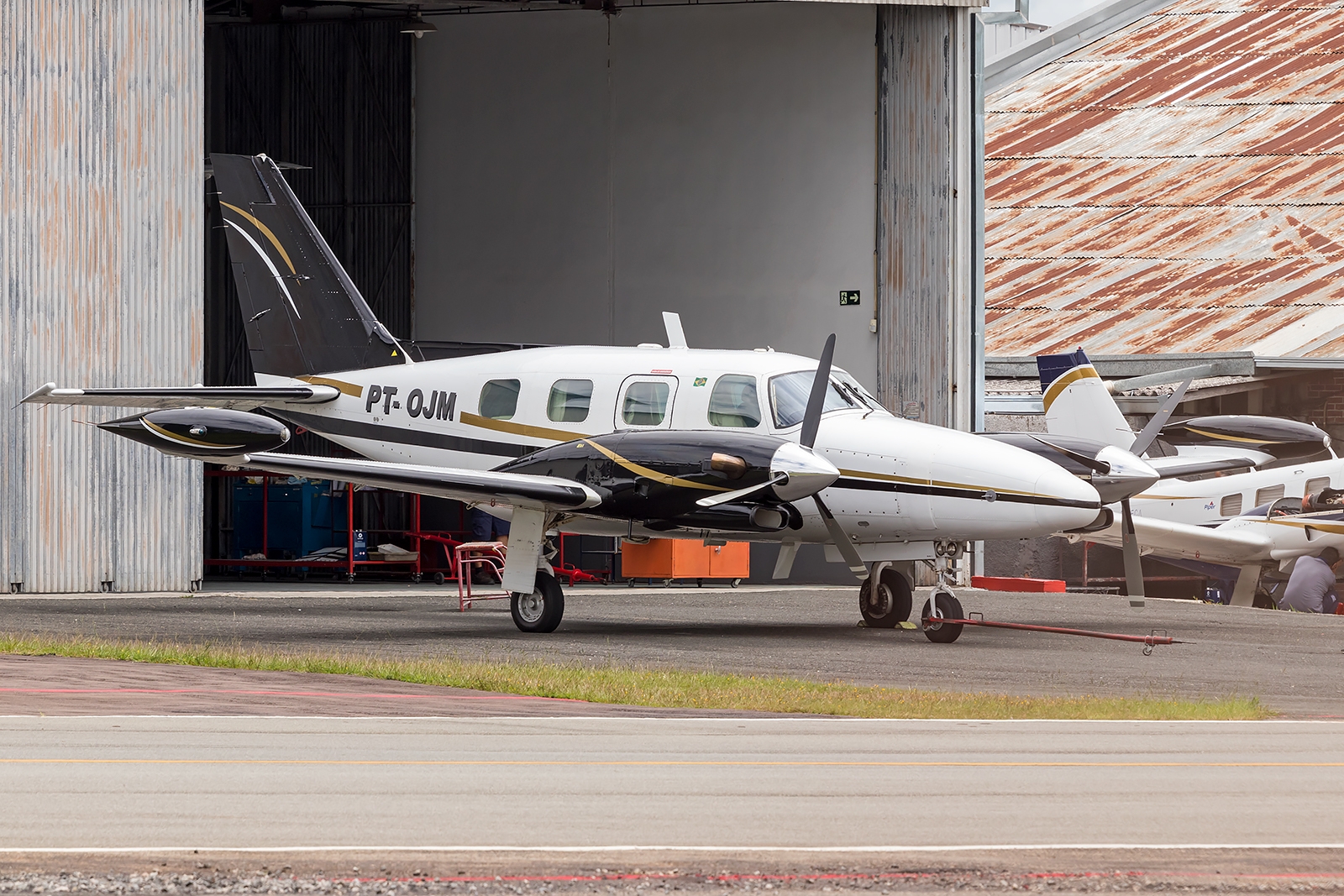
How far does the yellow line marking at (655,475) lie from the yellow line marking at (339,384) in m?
4.33

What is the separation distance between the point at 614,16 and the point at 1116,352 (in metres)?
12.7

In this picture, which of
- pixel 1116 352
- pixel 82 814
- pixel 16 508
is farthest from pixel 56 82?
pixel 1116 352

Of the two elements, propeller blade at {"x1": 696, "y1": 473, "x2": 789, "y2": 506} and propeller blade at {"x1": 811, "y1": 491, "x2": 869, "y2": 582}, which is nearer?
propeller blade at {"x1": 696, "y1": 473, "x2": 789, "y2": 506}

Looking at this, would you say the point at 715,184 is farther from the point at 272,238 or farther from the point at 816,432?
the point at 816,432

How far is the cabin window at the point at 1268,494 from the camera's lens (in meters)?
27.8

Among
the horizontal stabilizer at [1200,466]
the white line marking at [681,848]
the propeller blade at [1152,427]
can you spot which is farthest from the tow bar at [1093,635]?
the white line marking at [681,848]

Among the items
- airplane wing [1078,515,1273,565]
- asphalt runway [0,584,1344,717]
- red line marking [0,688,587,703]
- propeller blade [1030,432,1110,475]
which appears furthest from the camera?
airplane wing [1078,515,1273,565]

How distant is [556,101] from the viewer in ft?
90.4

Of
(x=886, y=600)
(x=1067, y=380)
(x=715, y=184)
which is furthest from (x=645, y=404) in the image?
(x=715, y=184)

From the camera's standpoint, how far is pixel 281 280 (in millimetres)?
18969

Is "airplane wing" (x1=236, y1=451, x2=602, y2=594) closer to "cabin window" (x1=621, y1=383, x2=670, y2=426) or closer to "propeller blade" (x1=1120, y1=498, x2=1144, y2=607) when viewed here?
"cabin window" (x1=621, y1=383, x2=670, y2=426)

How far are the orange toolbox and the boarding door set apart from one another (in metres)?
6.55

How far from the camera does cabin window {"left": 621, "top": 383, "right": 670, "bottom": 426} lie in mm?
15055

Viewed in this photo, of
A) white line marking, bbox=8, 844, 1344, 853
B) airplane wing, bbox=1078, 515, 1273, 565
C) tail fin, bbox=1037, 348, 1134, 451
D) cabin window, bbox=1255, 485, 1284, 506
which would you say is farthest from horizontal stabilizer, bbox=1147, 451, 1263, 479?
white line marking, bbox=8, 844, 1344, 853
